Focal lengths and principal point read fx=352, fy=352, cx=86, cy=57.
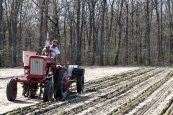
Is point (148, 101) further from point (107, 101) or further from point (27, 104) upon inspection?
point (27, 104)

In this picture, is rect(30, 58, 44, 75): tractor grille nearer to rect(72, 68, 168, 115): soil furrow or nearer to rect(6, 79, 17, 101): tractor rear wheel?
rect(6, 79, 17, 101): tractor rear wheel

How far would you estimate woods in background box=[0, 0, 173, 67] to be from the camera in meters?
41.9

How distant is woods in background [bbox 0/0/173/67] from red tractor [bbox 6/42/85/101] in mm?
26901

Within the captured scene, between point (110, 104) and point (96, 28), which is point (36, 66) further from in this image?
point (96, 28)

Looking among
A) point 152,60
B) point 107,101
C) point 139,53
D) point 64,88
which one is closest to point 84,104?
point 107,101

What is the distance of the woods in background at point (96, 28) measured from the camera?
41.9m

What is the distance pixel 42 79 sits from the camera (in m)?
10.9

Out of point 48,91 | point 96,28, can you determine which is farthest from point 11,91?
point 96,28

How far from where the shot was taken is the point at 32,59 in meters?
10.9

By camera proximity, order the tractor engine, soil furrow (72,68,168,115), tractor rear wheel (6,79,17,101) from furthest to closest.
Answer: the tractor engine < tractor rear wheel (6,79,17,101) < soil furrow (72,68,168,115)

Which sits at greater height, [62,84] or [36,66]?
[36,66]

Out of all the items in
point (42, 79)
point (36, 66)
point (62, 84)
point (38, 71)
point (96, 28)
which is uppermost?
point (96, 28)

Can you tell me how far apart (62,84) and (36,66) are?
3.51ft

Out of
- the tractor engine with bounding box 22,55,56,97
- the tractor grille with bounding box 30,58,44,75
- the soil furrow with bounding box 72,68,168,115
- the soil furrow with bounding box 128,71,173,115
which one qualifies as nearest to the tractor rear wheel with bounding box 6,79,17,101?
the tractor engine with bounding box 22,55,56,97
